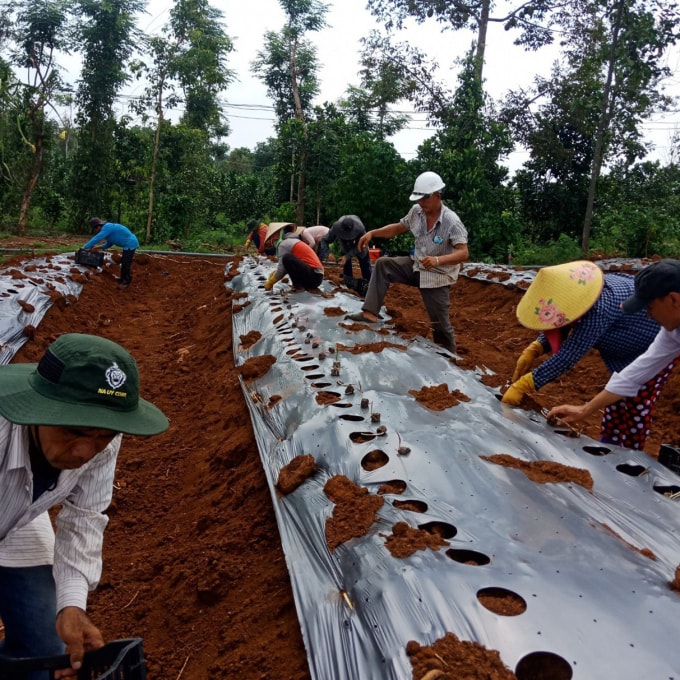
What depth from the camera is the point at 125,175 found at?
54.2 feet

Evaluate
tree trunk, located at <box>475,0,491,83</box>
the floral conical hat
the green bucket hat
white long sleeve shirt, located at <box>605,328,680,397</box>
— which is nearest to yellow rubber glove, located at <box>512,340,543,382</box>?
the floral conical hat

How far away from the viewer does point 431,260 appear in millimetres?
4336

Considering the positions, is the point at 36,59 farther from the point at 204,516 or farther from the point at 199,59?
the point at 204,516

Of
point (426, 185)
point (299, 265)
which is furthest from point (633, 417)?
point (299, 265)

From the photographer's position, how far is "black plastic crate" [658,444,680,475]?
8.80 feet

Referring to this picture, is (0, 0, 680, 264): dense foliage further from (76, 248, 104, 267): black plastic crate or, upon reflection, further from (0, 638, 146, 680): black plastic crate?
(0, 638, 146, 680): black plastic crate

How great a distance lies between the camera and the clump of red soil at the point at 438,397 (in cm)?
306

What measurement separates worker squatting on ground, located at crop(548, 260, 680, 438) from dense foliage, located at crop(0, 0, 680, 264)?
959cm

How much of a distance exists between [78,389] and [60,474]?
37cm

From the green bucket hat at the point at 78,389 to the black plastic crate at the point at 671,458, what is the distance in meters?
2.42

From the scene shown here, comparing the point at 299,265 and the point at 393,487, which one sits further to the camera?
the point at 299,265

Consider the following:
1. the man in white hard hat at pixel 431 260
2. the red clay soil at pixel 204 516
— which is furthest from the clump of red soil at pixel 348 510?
the man in white hard hat at pixel 431 260

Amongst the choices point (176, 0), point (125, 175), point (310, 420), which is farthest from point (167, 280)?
point (176, 0)

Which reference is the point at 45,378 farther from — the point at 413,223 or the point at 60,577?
the point at 413,223
